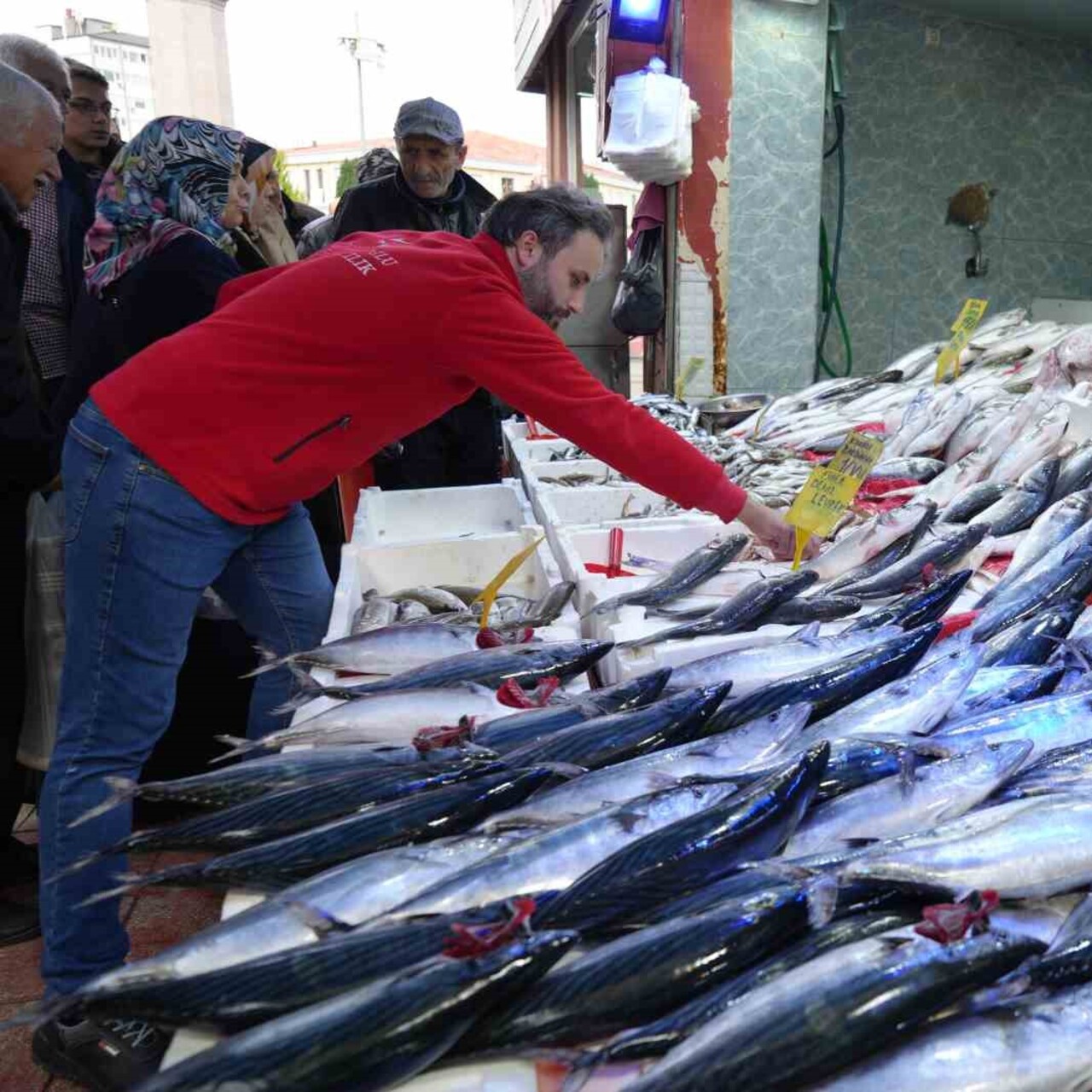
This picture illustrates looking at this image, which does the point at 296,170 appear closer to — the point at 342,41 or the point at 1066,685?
the point at 342,41

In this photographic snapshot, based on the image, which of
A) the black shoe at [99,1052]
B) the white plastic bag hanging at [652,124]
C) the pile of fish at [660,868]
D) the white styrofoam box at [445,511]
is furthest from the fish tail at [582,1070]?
the white plastic bag hanging at [652,124]

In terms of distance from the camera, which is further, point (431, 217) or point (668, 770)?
point (431, 217)

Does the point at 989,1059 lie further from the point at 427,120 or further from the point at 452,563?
the point at 427,120

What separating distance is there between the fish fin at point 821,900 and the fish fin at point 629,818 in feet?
A: 0.86

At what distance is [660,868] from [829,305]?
7406mm

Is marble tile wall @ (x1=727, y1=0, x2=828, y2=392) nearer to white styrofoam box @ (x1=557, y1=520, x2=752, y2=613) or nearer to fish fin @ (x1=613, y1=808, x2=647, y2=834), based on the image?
white styrofoam box @ (x1=557, y1=520, x2=752, y2=613)

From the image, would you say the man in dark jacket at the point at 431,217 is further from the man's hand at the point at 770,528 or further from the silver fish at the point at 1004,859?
the silver fish at the point at 1004,859

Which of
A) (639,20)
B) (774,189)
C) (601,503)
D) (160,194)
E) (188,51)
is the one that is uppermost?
(188,51)

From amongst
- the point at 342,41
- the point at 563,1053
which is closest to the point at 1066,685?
the point at 563,1053

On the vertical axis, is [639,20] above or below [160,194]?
above

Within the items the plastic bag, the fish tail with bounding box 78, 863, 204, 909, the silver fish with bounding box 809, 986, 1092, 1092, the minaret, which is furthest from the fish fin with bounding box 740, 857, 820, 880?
the minaret

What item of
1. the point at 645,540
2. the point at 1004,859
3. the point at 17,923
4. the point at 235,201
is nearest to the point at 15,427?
the point at 235,201

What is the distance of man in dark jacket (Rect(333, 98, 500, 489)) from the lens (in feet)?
15.2

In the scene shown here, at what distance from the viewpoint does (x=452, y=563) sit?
3219 mm
